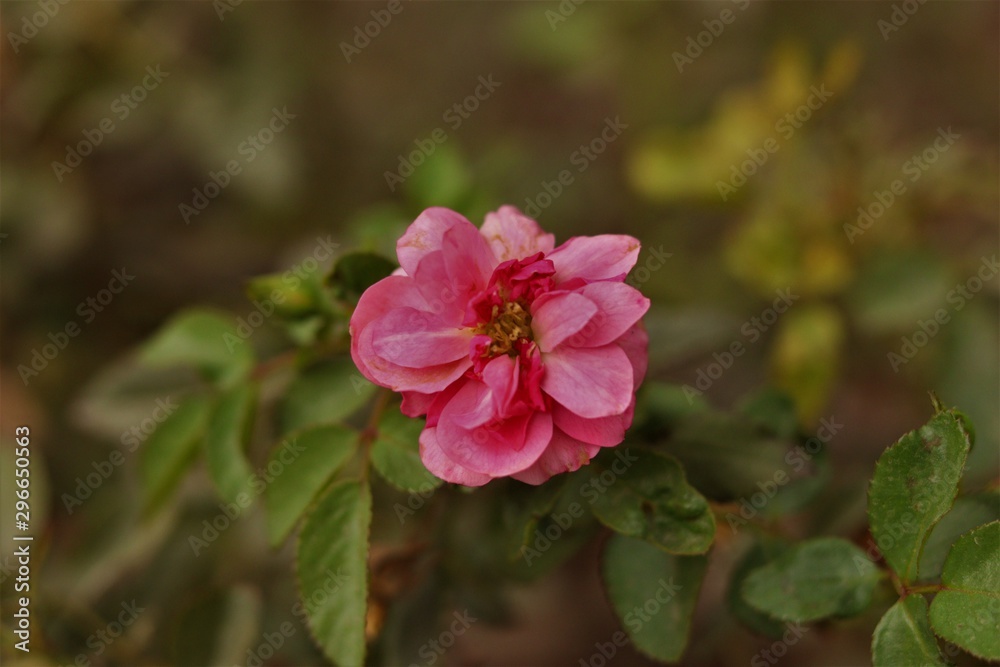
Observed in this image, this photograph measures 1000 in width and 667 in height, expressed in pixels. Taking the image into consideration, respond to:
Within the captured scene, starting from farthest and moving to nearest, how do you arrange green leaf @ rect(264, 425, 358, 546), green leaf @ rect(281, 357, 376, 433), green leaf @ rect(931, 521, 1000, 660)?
green leaf @ rect(281, 357, 376, 433) < green leaf @ rect(264, 425, 358, 546) < green leaf @ rect(931, 521, 1000, 660)

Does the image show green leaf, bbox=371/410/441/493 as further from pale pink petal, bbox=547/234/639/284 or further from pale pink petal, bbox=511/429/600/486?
pale pink petal, bbox=547/234/639/284

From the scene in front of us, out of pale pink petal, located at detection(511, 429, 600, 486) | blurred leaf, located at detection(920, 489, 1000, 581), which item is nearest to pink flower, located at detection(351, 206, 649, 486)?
pale pink petal, located at detection(511, 429, 600, 486)

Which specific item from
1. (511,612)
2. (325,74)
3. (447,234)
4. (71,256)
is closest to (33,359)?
(71,256)

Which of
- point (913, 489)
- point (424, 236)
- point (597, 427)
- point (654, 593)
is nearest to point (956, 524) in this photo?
point (913, 489)

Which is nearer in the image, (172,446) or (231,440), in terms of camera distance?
(231,440)

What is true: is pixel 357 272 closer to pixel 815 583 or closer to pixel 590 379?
pixel 590 379
